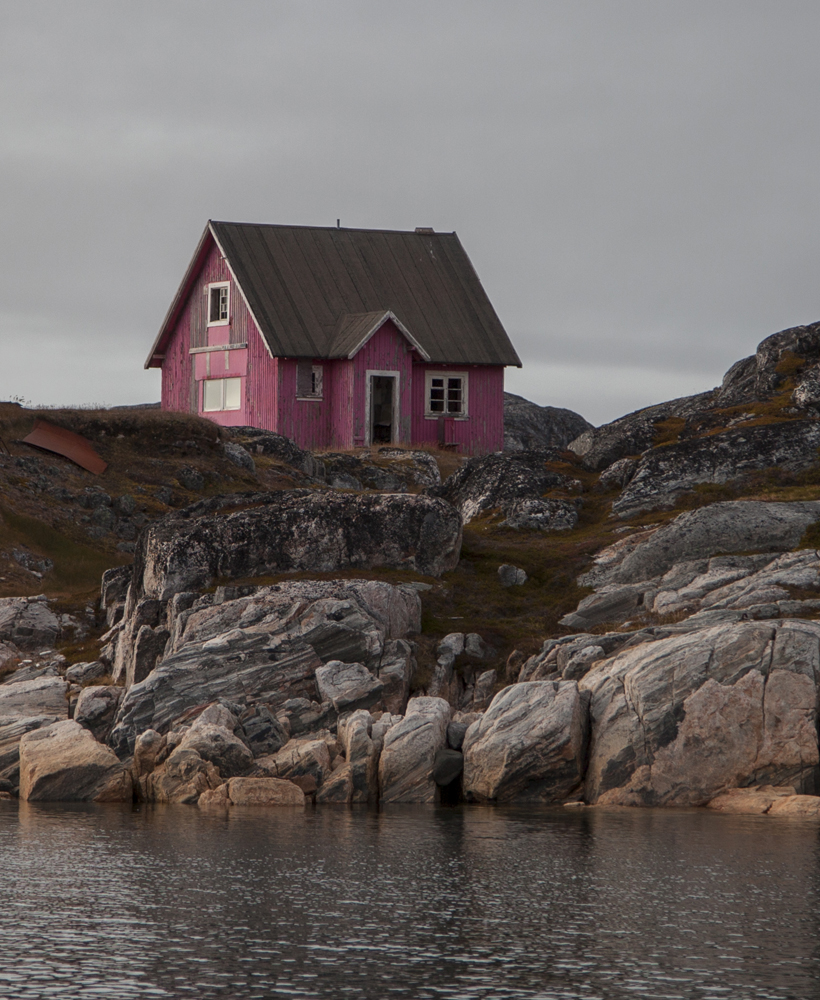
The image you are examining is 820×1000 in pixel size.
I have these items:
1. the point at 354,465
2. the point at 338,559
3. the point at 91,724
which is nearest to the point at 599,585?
the point at 338,559

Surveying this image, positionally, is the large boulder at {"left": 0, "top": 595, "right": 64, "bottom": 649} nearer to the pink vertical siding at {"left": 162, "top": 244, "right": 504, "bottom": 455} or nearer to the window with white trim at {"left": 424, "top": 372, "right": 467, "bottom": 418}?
the pink vertical siding at {"left": 162, "top": 244, "right": 504, "bottom": 455}

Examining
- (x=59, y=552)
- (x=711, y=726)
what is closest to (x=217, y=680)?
(x=711, y=726)

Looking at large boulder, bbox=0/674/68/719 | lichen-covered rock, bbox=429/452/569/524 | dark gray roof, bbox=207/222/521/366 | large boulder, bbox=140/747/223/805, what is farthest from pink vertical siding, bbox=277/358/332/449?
large boulder, bbox=140/747/223/805

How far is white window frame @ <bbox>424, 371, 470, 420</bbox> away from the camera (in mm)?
63875

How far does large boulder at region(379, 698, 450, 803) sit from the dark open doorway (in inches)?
1252

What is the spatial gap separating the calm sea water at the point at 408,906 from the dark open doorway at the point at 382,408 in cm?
3506

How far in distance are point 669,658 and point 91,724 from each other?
572 inches

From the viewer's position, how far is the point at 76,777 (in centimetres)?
3156

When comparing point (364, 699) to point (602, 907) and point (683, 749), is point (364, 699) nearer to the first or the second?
point (683, 749)

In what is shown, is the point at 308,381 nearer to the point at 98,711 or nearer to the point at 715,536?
the point at 715,536

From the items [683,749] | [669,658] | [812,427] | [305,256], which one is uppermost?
[305,256]

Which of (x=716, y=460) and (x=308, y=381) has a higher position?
(x=308, y=381)

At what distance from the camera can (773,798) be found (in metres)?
29.6

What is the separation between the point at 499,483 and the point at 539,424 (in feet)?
116
